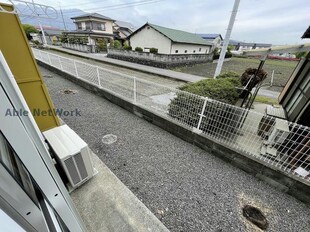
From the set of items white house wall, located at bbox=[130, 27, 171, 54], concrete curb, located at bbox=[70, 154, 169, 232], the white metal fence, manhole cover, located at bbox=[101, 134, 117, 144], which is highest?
white house wall, located at bbox=[130, 27, 171, 54]

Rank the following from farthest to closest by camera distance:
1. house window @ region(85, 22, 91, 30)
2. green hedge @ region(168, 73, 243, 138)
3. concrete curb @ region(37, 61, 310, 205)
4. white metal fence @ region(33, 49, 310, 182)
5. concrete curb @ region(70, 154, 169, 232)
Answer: house window @ region(85, 22, 91, 30) → green hedge @ region(168, 73, 243, 138) → white metal fence @ region(33, 49, 310, 182) → concrete curb @ region(37, 61, 310, 205) → concrete curb @ region(70, 154, 169, 232)

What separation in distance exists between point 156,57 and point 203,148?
11444 mm

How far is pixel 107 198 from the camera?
6.41 ft

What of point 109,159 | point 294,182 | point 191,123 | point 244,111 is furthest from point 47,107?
point 294,182

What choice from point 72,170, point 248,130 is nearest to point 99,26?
point 248,130

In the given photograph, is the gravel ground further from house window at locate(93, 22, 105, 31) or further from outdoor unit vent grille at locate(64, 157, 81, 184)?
house window at locate(93, 22, 105, 31)

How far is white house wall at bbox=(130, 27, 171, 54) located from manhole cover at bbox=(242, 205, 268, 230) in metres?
14.9

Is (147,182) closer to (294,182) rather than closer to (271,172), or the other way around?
(271,172)

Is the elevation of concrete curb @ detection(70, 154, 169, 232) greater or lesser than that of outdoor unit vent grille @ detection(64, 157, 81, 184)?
lesser

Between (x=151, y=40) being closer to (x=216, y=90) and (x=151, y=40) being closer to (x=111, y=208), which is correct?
(x=216, y=90)

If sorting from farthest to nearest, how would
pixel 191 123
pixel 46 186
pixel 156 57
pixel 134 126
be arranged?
pixel 156 57, pixel 134 126, pixel 191 123, pixel 46 186

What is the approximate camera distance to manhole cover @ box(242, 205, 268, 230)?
6.04ft

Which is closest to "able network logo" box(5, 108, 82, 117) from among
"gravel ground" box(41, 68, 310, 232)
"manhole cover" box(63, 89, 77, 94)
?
"gravel ground" box(41, 68, 310, 232)

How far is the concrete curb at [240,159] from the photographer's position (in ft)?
6.86
